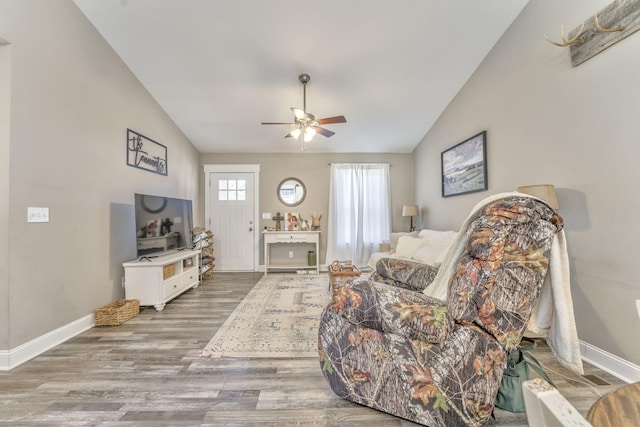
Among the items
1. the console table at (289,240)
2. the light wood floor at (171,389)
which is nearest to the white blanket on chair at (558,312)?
the light wood floor at (171,389)

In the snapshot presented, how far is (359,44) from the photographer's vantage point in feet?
9.21

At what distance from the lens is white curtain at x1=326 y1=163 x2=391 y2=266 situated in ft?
16.7

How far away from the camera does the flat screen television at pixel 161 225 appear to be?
304 centimetres

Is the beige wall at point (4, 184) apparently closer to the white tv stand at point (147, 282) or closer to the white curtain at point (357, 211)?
the white tv stand at point (147, 282)

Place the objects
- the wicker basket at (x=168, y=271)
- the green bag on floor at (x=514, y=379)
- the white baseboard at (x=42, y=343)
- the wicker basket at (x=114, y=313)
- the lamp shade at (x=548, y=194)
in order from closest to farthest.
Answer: the green bag on floor at (x=514, y=379), the white baseboard at (x=42, y=343), the lamp shade at (x=548, y=194), the wicker basket at (x=114, y=313), the wicker basket at (x=168, y=271)

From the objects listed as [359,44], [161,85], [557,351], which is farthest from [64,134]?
[557,351]

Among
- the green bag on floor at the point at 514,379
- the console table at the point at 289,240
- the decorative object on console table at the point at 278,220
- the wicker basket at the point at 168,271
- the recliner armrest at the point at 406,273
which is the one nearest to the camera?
the green bag on floor at the point at 514,379

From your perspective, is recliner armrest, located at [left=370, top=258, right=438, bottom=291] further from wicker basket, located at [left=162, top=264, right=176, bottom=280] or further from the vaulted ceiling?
wicker basket, located at [left=162, top=264, right=176, bottom=280]

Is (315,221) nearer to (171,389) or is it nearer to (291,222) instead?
(291,222)

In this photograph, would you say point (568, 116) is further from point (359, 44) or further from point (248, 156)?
point (248, 156)

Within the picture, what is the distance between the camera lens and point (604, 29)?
1723 mm

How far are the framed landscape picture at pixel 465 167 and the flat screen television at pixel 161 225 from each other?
12.7ft

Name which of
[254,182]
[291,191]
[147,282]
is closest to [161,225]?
[147,282]

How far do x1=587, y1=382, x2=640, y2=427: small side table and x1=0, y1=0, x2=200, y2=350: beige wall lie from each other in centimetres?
315
